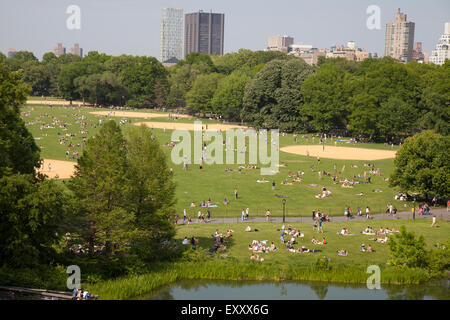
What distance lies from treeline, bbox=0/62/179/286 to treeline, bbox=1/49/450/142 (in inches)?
2655

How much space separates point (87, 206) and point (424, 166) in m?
37.1

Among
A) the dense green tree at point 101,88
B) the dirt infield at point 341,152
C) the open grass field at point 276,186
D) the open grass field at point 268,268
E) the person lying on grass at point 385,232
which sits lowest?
the open grass field at point 268,268

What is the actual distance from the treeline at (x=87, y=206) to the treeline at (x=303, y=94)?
221 ft

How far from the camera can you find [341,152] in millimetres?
83875

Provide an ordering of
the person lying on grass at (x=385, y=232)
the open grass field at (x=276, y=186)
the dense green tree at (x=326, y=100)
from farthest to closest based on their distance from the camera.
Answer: the dense green tree at (x=326, y=100) → the open grass field at (x=276, y=186) → the person lying on grass at (x=385, y=232)

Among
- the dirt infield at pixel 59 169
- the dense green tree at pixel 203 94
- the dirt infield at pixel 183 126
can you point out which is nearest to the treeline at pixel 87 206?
the dirt infield at pixel 59 169

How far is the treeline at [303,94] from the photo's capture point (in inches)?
3713

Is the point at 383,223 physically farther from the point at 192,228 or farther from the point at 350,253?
the point at 192,228

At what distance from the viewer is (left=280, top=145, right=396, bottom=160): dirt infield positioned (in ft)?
260

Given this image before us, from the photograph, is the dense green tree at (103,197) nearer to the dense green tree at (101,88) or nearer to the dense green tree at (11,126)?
the dense green tree at (11,126)

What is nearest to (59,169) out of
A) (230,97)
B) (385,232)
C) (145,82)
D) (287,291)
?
(385,232)

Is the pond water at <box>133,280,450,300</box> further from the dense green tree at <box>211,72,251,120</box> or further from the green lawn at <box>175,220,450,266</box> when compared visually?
the dense green tree at <box>211,72,251,120</box>

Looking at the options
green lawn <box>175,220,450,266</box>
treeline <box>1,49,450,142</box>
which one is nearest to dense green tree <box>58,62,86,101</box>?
treeline <box>1,49,450,142</box>

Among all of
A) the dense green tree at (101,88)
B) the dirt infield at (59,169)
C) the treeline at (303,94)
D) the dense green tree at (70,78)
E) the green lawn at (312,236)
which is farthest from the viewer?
the dense green tree at (70,78)
